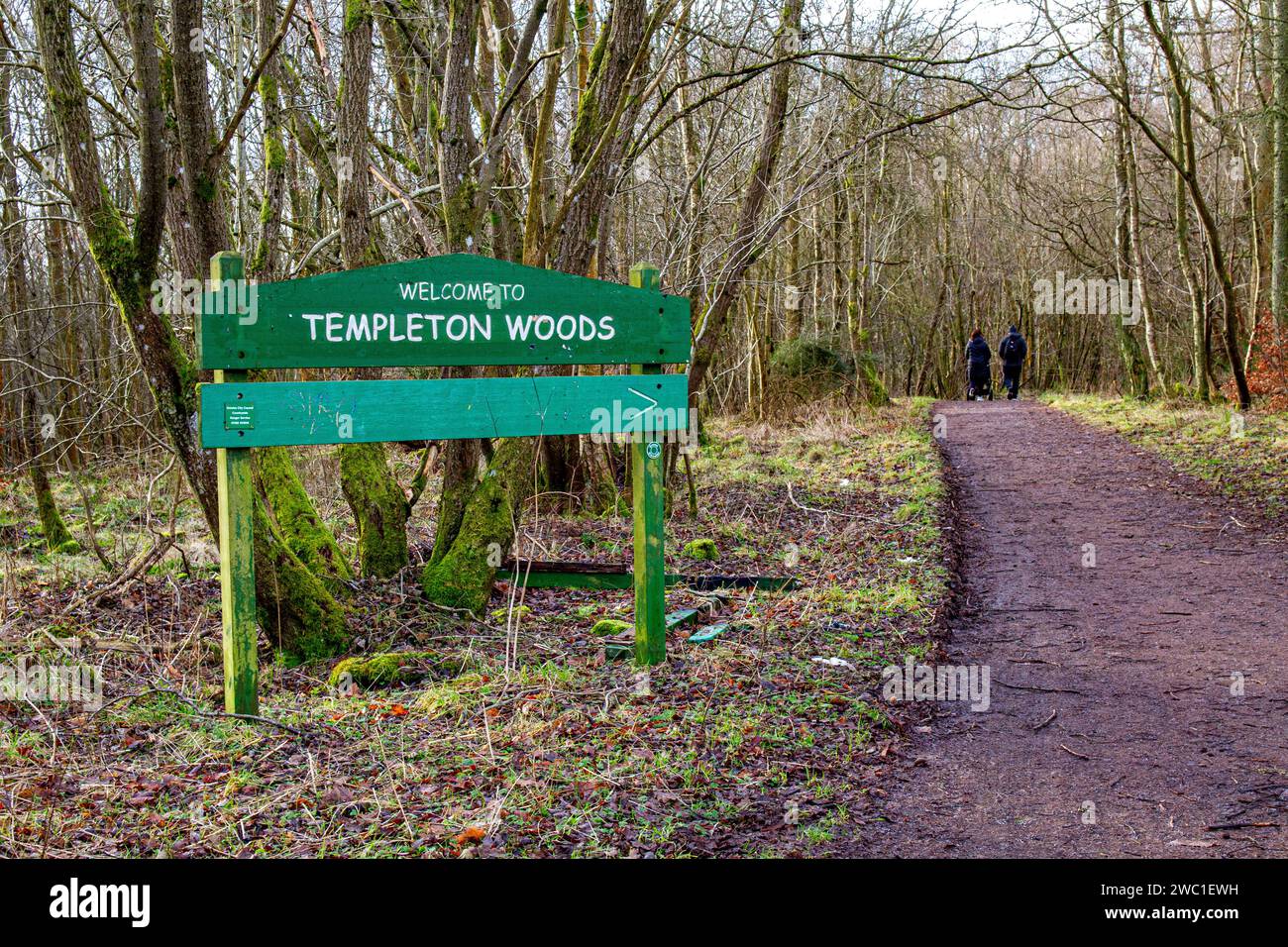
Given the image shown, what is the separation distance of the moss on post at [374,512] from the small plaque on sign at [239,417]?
2695mm

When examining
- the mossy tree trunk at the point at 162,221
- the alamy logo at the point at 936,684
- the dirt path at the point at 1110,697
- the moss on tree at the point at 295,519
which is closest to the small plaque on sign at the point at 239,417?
the mossy tree trunk at the point at 162,221

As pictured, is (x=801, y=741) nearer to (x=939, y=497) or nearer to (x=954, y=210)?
(x=939, y=497)

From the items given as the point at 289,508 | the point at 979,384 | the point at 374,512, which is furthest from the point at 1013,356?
the point at 289,508

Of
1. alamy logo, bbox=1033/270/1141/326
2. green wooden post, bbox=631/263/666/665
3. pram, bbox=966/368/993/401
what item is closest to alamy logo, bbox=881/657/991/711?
Answer: green wooden post, bbox=631/263/666/665

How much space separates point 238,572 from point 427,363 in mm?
1318

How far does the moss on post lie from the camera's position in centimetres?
727

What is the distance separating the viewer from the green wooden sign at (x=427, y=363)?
4648mm

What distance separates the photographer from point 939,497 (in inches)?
429

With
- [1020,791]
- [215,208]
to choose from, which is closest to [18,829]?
[215,208]

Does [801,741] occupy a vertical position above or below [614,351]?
below

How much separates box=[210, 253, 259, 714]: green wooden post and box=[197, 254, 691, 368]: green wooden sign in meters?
0.17

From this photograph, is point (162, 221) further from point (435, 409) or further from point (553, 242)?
point (553, 242)

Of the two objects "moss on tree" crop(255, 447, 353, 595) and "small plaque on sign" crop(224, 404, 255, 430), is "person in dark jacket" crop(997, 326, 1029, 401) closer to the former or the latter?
"moss on tree" crop(255, 447, 353, 595)

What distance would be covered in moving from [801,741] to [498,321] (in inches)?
97.7
